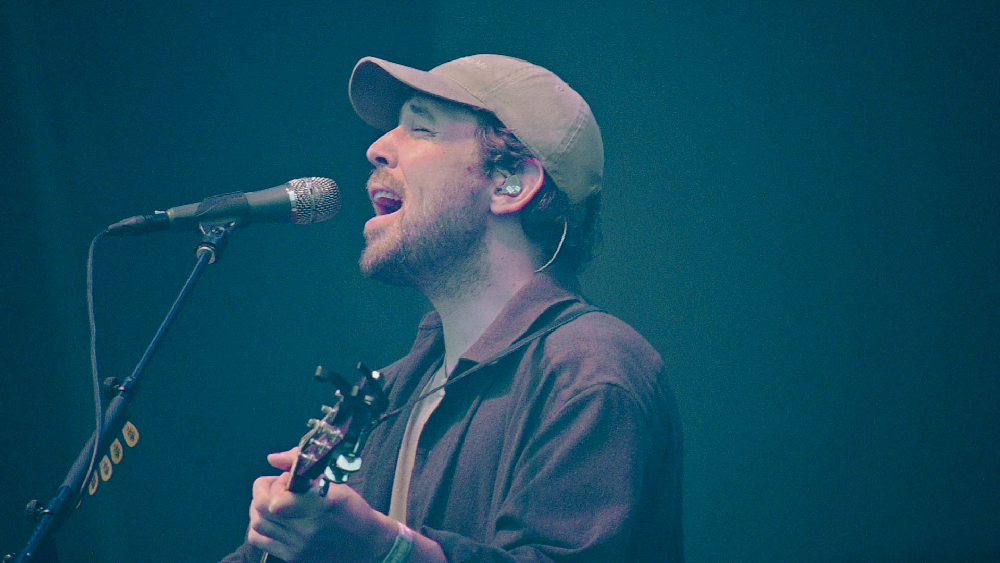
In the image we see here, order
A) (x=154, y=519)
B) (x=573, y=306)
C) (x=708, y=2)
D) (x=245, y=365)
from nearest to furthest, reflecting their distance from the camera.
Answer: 1. (x=573, y=306)
2. (x=154, y=519)
3. (x=245, y=365)
4. (x=708, y=2)

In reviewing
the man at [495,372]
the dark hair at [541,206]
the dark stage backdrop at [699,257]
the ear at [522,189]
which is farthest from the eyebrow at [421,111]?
the dark stage backdrop at [699,257]

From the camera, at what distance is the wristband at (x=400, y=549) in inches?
44.9

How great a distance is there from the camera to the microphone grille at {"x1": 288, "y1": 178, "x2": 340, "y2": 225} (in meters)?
1.63

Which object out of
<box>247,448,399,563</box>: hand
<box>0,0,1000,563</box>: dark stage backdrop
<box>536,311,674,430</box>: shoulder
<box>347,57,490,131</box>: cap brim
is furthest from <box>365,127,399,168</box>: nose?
<box>247,448,399,563</box>: hand

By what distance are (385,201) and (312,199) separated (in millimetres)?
337

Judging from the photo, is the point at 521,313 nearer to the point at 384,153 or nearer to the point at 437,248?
the point at 437,248

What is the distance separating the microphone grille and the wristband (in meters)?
0.77

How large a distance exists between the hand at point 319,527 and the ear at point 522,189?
96 centimetres

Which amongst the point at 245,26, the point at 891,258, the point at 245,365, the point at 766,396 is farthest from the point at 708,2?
the point at 245,365

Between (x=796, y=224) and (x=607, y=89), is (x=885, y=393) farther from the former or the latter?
(x=607, y=89)

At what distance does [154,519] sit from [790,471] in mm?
2156

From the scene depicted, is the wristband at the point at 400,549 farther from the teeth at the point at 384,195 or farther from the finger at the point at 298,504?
the teeth at the point at 384,195

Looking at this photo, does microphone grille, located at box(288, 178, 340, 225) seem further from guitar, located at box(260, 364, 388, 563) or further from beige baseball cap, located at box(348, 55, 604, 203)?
guitar, located at box(260, 364, 388, 563)

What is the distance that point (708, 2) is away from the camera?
2699mm
